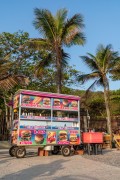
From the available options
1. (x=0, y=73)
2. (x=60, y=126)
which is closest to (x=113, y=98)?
(x=0, y=73)

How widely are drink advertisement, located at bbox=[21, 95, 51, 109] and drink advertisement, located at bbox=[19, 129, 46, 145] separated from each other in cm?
118

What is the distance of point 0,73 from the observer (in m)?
18.4

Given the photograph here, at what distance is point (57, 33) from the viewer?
1994cm

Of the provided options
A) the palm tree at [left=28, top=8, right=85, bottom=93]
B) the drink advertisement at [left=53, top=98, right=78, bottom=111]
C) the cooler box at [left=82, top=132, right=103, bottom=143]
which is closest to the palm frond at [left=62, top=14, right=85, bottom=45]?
the palm tree at [left=28, top=8, right=85, bottom=93]

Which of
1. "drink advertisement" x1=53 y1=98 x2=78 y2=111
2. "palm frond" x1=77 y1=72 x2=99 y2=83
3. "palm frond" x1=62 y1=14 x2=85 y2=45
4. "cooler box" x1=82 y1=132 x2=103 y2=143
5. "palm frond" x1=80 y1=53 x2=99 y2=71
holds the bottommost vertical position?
"cooler box" x1=82 y1=132 x2=103 y2=143

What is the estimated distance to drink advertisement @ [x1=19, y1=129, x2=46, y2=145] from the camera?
1281 centimetres

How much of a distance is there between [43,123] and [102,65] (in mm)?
10378

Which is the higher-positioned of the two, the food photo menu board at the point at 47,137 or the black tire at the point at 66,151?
the food photo menu board at the point at 47,137

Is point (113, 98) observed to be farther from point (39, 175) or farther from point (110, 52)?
point (39, 175)

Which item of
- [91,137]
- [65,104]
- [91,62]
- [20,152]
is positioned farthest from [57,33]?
[20,152]

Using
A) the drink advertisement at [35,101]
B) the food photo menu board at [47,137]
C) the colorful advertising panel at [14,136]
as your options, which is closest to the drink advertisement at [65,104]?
the drink advertisement at [35,101]

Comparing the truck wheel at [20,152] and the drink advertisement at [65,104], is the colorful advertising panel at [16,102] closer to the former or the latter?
the drink advertisement at [65,104]

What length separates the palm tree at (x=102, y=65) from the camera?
22.2 metres

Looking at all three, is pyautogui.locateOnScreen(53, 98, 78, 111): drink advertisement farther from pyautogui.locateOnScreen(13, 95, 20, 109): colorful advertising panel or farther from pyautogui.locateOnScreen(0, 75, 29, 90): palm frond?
pyautogui.locateOnScreen(0, 75, 29, 90): palm frond
